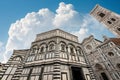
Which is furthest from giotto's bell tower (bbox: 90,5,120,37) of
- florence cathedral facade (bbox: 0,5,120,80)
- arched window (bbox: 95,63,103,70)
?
arched window (bbox: 95,63,103,70)

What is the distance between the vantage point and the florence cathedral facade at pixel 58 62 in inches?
382

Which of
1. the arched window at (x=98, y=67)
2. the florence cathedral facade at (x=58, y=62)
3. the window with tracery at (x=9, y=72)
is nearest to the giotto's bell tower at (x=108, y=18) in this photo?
the florence cathedral facade at (x=58, y=62)

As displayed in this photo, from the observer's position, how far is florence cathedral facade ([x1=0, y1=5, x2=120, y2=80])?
9711mm

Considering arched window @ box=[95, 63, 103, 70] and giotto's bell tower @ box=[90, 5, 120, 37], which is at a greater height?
giotto's bell tower @ box=[90, 5, 120, 37]

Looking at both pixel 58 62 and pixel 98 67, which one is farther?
pixel 98 67

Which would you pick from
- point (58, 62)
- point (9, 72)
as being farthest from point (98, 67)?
point (9, 72)

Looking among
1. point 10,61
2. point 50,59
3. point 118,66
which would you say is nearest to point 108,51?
point 118,66

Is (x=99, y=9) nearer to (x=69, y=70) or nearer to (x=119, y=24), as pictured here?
(x=119, y=24)

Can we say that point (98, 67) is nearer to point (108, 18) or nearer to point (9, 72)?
point (108, 18)

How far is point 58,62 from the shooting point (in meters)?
9.94

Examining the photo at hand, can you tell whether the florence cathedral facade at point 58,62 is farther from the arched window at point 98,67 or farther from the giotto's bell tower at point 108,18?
the giotto's bell tower at point 108,18

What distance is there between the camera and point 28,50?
13602 millimetres

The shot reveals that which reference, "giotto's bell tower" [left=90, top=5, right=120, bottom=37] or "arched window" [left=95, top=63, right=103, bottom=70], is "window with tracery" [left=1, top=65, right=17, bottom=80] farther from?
"giotto's bell tower" [left=90, top=5, right=120, bottom=37]

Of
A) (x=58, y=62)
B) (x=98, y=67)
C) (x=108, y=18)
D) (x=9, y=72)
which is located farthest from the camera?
(x=108, y=18)
